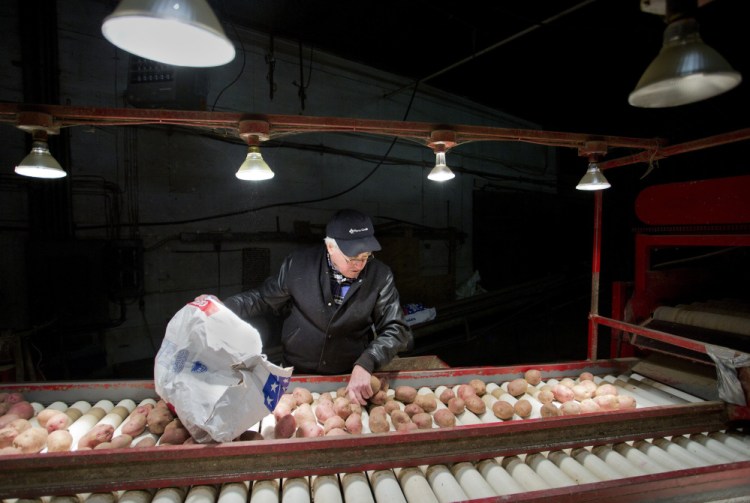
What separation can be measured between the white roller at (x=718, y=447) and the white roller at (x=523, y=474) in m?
1.11

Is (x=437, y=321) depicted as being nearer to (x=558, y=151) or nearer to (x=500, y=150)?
(x=500, y=150)

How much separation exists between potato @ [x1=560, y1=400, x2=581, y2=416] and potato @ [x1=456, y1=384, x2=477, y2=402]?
528 mm

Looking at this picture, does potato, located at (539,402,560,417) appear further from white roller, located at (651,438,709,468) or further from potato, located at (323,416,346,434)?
potato, located at (323,416,346,434)

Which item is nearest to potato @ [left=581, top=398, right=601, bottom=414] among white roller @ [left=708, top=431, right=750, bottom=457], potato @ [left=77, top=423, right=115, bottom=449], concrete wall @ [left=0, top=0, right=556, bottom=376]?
white roller @ [left=708, top=431, right=750, bottom=457]

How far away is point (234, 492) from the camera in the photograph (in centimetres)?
157

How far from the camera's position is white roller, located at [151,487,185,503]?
4.91ft

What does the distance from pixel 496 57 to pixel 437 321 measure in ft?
Answer: 15.5

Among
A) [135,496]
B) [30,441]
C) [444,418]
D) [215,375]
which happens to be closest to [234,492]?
[135,496]

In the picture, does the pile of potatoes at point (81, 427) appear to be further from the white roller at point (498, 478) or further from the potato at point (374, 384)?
the white roller at point (498, 478)

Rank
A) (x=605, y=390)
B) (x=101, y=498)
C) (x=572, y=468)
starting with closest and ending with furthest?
(x=101, y=498), (x=572, y=468), (x=605, y=390)

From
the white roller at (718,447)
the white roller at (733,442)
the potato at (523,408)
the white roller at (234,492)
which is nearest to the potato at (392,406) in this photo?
the potato at (523,408)

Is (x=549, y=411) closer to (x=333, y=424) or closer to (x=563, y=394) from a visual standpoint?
(x=563, y=394)

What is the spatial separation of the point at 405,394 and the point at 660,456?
1383 millimetres

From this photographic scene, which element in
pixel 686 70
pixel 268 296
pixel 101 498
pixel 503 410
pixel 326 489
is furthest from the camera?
pixel 268 296
